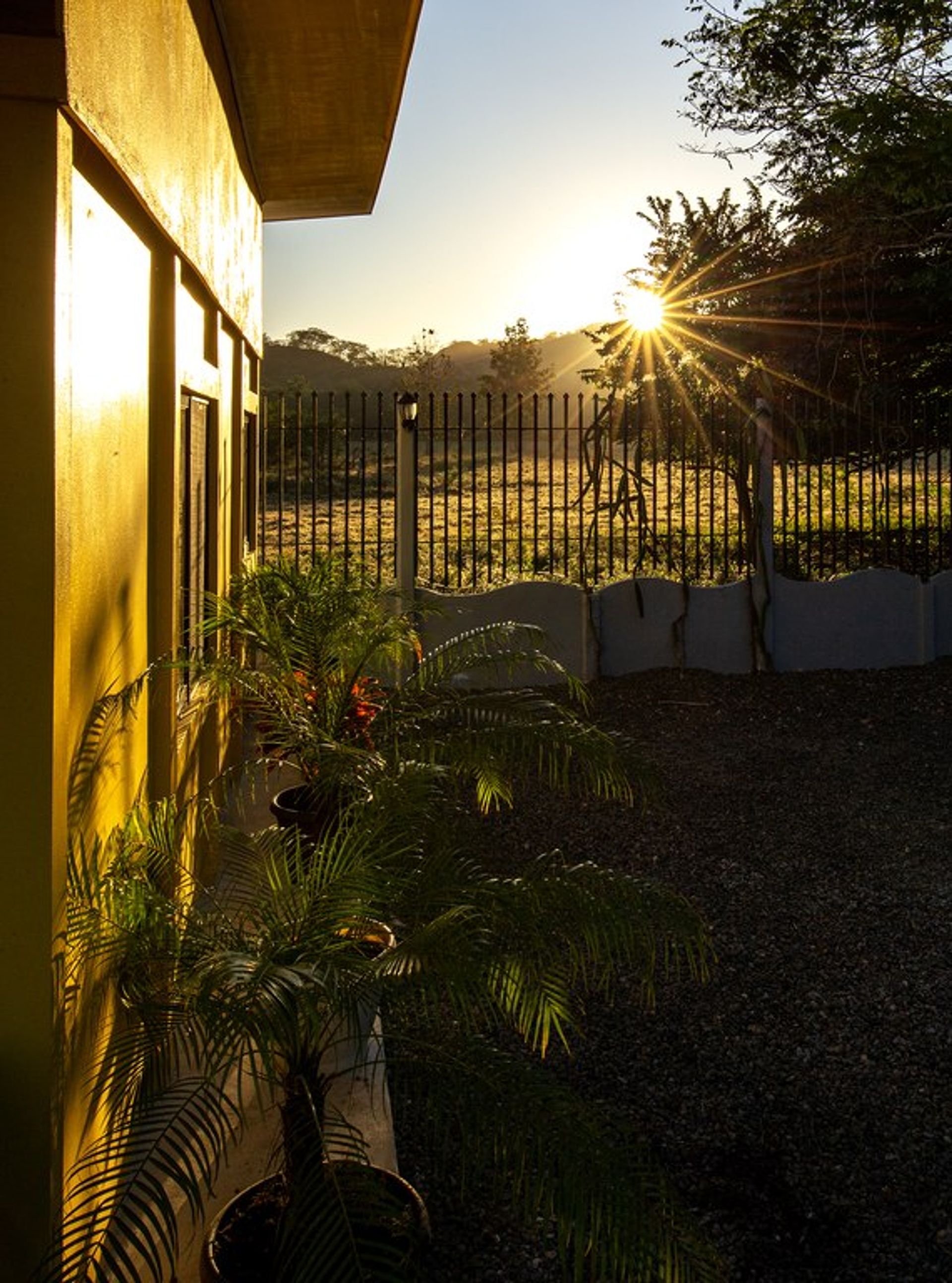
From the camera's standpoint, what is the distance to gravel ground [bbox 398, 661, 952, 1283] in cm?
311

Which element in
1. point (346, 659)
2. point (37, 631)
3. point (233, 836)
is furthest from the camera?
point (346, 659)

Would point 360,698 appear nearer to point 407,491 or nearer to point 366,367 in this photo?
point 407,491

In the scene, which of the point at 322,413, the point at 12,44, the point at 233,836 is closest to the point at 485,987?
the point at 233,836

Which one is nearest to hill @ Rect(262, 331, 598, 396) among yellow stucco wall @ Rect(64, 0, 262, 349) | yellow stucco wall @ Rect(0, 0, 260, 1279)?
yellow stucco wall @ Rect(64, 0, 262, 349)

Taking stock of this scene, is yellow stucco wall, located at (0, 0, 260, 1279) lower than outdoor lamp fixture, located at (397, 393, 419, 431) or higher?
lower

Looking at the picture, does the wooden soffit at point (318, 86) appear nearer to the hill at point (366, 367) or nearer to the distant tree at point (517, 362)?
the distant tree at point (517, 362)

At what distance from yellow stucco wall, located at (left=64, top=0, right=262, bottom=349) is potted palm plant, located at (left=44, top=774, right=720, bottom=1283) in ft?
5.66

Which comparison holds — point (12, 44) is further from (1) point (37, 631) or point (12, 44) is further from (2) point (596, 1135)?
(2) point (596, 1135)

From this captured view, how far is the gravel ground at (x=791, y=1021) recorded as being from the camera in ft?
10.2

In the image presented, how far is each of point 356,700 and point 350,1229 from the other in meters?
3.52

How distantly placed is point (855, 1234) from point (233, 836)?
6.49 ft

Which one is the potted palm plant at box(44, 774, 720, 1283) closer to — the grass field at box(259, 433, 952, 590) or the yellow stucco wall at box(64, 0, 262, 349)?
the yellow stucco wall at box(64, 0, 262, 349)

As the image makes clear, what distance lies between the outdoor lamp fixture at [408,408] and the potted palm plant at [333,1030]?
6.87 meters

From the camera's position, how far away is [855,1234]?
3.11 meters
